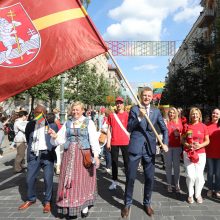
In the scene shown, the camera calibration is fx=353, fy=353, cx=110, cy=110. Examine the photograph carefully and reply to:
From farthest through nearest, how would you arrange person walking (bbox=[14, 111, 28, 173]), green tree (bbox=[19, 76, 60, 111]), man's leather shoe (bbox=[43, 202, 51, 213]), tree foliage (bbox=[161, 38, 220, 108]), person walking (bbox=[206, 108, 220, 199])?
green tree (bbox=[19, 76, 60, 111])
tree foliage (bbox=[161, 38, 220, 108])
person walking (bbox=[14, 111, 28, 173])
person walking (bbox=[206, 108, 220, 199])
man's leather shoe (bbox=[43, 202, 51, 213])

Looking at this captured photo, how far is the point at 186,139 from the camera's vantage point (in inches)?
251

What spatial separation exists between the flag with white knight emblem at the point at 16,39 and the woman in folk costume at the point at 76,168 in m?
1.07

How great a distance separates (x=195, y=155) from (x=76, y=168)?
219 cm

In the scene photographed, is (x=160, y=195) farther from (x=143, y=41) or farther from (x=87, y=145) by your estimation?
(x=143, y=41)

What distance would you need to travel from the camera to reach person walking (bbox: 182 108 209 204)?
620cm

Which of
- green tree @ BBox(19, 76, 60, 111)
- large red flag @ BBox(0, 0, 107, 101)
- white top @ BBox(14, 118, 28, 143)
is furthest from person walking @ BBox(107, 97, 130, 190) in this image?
green tree @ BBox(19, 76, 60, 111)

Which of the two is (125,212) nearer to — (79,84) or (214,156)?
(214,156)

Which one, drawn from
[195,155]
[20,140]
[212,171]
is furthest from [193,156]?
[20,140]

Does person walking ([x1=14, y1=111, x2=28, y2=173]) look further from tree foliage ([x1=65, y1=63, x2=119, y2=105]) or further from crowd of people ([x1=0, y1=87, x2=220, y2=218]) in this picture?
tree foliage ([x1=65, y1=63, x2=119, y2=105])

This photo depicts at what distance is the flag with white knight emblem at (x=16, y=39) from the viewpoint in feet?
16.7

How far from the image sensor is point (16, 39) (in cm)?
512

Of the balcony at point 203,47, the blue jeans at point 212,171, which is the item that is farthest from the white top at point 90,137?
the balcony at point 203,47

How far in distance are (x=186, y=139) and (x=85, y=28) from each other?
106 inches

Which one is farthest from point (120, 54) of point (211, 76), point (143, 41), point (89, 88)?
point (211, 76)
